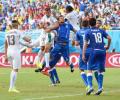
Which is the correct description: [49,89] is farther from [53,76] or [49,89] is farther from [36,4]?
[36,4]

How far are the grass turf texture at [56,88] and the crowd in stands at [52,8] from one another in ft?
39.6

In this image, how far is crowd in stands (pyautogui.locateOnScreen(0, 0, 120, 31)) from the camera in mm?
36625

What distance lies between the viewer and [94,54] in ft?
53.5

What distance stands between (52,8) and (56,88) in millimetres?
21655

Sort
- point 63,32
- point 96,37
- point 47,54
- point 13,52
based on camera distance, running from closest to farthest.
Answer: point 96,37 < point 13,52 < point 63,32 < point 47,54

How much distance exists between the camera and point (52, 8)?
1580 inches

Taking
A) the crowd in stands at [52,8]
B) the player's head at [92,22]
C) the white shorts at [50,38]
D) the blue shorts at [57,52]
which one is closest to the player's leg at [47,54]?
the white shorts at [50,38]

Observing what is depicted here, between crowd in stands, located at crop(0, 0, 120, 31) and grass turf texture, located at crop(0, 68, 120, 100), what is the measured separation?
1208 cm

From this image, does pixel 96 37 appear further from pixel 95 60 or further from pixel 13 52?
pixel 13 52

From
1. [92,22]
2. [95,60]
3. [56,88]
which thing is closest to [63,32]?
[56,88]

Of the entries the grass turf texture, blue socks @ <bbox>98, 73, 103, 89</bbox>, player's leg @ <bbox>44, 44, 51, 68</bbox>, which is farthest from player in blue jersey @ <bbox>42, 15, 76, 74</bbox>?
blue socks @ <bbox>98, 73, 103, 89</bbox>

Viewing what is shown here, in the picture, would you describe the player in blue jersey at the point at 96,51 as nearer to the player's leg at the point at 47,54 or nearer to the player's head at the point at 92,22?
the player's head at the point at 92,22

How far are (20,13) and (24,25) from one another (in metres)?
3.41

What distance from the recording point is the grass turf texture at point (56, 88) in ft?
51.6
